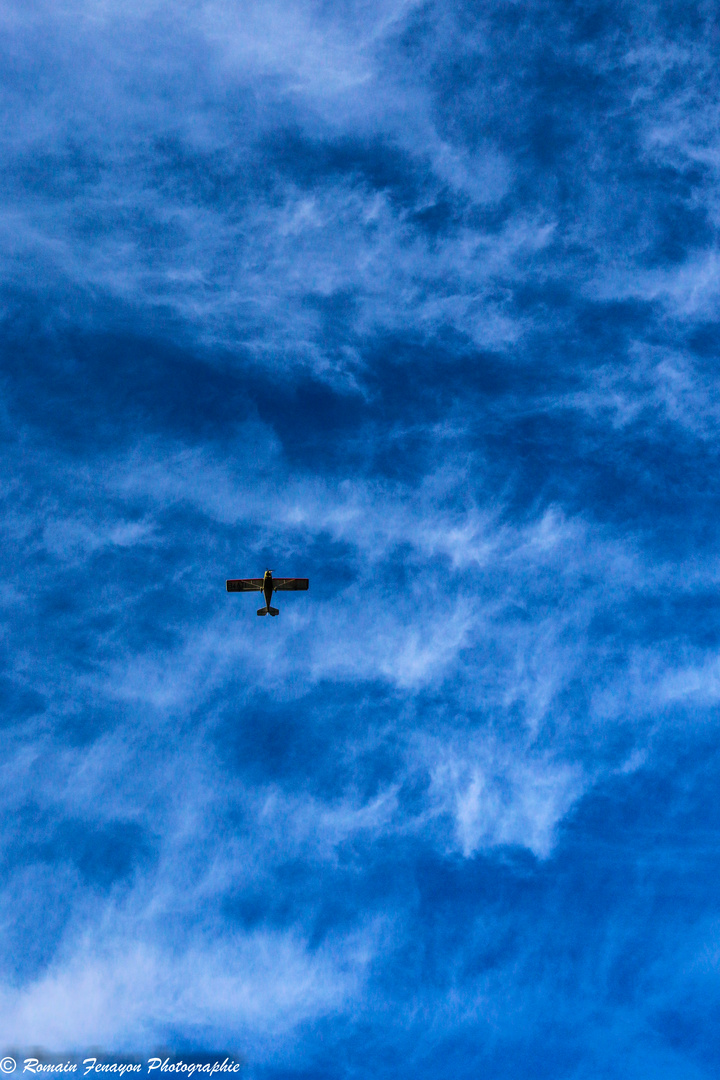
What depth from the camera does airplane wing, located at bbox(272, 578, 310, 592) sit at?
122562mm

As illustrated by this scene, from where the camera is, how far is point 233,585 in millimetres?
122125

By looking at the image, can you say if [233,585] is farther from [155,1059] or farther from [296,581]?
[155,1059]

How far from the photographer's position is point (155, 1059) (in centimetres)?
11731

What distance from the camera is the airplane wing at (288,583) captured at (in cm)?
12256

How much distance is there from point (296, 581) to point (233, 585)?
Result: 701 centimetres

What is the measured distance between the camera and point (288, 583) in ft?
403

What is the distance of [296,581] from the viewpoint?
12262 cm

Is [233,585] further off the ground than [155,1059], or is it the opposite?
[233,585]

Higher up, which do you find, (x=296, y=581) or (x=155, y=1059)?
(x=296, y=581)

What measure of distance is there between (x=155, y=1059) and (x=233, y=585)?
2020 inches

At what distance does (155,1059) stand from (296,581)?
5327 cm

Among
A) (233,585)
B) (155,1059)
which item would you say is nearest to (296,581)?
(233,585)
